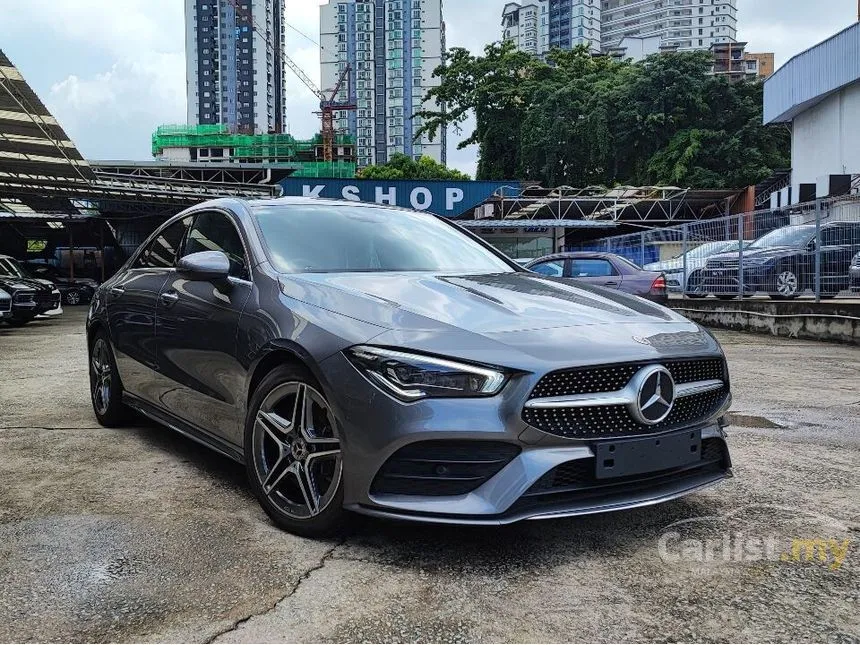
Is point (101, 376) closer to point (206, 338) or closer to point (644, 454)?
point (206, 338)

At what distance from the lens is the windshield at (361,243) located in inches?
137

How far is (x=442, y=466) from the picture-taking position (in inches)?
97.6

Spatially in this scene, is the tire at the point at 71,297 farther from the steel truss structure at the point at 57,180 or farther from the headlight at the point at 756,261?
the headlight at the point at 756,261

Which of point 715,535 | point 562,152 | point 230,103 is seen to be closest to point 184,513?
point 715,535

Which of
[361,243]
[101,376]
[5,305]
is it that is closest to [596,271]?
[101,376]

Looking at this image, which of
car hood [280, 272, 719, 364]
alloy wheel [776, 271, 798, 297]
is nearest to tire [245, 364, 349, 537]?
car hood [280, 272, 719, 364]

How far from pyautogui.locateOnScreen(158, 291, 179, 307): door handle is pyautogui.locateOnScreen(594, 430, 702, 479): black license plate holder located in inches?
93.6

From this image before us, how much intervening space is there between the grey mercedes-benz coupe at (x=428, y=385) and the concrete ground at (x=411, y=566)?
220 millimetres

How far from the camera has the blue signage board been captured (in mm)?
31828

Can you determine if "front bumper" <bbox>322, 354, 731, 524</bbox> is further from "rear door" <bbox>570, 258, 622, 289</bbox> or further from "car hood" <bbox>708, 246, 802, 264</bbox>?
"car hood" <bbox>708, 246, 802, 264</bbox>

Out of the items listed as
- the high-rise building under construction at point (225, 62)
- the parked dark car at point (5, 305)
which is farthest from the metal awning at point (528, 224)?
the high-rise building under construction at point (225, 62)

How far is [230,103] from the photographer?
147 meters

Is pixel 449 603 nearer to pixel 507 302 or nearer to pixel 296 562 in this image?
pixel 296 562

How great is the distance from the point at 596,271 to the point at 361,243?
9.73 metres
